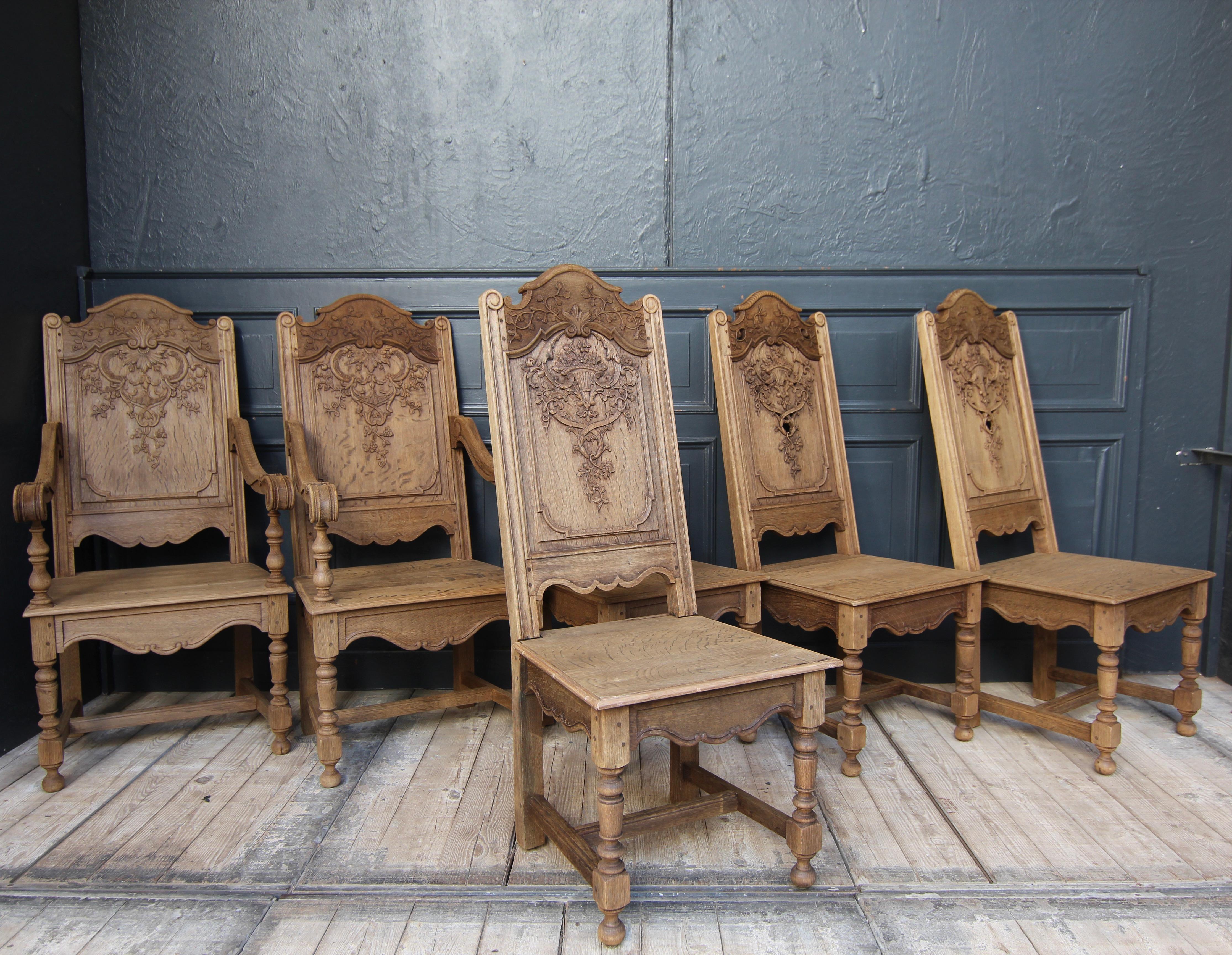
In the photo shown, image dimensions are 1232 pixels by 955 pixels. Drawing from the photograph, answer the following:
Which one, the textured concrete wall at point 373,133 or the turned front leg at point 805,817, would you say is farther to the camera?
the textured concrete wall at point 373,133

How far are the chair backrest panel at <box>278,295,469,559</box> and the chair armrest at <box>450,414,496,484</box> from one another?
35 mm

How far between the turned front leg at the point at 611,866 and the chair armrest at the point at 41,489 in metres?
1.82

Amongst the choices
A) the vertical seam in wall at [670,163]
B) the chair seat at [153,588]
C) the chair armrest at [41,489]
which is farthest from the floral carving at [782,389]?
the chair armrest at [41,489]

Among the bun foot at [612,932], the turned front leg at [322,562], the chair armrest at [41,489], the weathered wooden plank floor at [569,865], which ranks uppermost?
the chair armrest at [41,489]

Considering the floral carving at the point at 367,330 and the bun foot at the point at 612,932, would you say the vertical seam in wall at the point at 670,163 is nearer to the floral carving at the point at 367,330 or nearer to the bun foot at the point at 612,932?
the floral carving at the point at 367,330

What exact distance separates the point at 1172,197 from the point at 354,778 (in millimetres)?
3618

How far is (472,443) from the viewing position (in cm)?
303

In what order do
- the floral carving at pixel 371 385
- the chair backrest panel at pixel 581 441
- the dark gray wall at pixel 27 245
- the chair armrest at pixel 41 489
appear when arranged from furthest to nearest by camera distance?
the floral carving at pixel 371 385, the dark gray wall at pixel 27 245, the chair armrest at pixel 41 489, the chair backrest panel at pixel 581 441

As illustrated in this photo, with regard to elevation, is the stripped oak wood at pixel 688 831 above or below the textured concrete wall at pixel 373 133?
below

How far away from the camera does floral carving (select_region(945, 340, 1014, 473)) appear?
121 inches

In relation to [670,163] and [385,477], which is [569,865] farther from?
[670,163]

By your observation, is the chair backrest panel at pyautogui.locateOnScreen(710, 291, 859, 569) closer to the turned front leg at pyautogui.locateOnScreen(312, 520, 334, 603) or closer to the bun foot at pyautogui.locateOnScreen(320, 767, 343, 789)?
the turned front leg at pyautogui.locateOnScreen(312, 520, 334, 603)

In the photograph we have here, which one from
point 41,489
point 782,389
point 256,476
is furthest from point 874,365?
point 41,489

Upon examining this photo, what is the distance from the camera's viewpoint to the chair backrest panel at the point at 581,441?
83.4 inches
